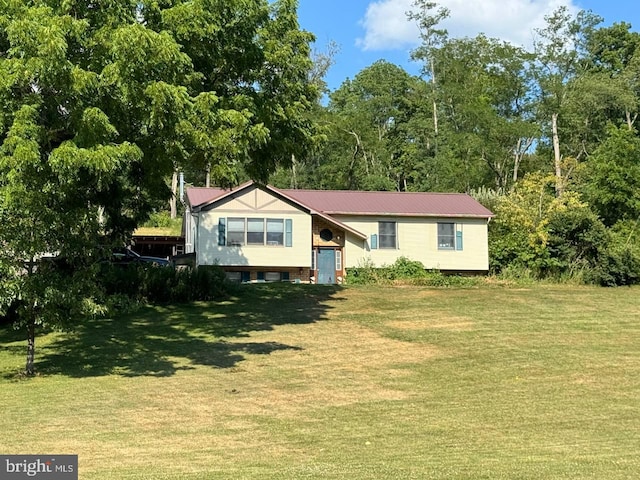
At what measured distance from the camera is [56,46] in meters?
10.8

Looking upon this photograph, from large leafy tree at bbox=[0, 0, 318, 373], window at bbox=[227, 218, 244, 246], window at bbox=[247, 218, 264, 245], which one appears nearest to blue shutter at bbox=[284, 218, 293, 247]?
window at bbox=[247, 218, 264, 245]

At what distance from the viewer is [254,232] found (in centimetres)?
3195

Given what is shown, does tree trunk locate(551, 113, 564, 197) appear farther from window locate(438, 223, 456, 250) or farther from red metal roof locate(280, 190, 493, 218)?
window locate(438, 223, 456, 250)

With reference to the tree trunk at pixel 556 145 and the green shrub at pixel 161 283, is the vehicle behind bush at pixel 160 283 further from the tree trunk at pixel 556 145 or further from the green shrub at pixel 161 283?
the tree trunk at pixel 556 145

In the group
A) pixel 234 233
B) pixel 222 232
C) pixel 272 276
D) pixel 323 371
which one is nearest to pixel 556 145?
pixel 272 276

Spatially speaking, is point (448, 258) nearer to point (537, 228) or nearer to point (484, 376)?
point (537, 228)

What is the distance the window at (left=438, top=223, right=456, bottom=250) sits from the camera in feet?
115

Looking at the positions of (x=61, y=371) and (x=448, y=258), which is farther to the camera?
(x=448, y=258)

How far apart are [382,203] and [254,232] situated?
23.5ft

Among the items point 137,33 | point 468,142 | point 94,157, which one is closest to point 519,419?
point 94,157

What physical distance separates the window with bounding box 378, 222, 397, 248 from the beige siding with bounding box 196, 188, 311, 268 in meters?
4.09

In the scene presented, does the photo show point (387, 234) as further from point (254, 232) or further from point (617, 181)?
point (617, 181)

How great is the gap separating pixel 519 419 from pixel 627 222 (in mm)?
35304

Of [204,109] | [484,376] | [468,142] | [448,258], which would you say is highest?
[468,142]
